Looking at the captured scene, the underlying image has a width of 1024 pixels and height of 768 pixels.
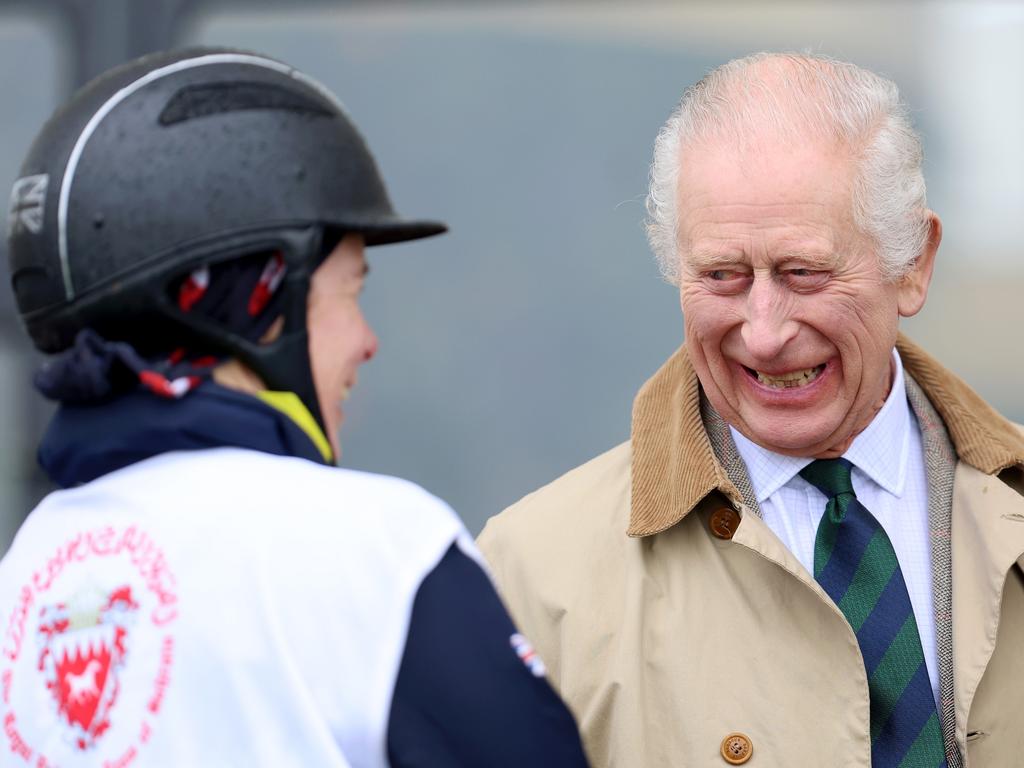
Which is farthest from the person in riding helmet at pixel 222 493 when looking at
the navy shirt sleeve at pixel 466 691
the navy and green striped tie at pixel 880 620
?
the navy and green striped tie at pixel 880 620

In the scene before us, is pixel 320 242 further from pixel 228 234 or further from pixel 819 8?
pixel 819 8

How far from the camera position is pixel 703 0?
3.47 meters

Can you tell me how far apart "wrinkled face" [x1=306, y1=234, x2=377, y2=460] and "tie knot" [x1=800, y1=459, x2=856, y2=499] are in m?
0.92

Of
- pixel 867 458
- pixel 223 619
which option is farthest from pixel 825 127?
pixel 223 619

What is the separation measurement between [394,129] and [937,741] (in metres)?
2.18

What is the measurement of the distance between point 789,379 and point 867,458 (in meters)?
0.19

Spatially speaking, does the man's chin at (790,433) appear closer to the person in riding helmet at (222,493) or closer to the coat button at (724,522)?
the coat button at (724,522)

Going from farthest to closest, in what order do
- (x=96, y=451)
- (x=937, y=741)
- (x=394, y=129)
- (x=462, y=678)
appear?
(x=394, y=129) < (x=937, y=741) < (x=96, y=451) < (x=462, y=678)

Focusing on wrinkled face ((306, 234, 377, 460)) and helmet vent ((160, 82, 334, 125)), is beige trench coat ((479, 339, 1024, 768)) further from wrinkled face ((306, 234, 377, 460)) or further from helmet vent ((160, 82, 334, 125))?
helmet vent ((160, 82, 334, 125))

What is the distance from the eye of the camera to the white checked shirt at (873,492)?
2209mm

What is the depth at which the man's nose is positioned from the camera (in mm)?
2135

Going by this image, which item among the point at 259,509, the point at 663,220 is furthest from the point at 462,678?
the point at 663,220

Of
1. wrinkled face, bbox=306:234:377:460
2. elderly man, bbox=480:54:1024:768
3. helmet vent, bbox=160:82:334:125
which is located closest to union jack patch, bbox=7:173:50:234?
helmet vent, bbox=160:82:334:125

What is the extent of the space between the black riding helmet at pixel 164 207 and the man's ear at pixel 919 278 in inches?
42.5
